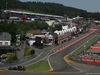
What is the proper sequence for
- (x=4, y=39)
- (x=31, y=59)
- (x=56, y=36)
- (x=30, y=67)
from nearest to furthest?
(x=30, y=67)
(x=31, y=59)
(x=4, y=39)
(x=56, y=36)

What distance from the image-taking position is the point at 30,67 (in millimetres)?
41188

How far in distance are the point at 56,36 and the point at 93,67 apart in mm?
38110

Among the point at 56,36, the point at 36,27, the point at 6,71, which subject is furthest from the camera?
the point at 36,27

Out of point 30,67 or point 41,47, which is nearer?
point 30,67

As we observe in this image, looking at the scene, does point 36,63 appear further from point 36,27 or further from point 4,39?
point 36,27

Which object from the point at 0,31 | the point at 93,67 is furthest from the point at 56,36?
the point at 93,67

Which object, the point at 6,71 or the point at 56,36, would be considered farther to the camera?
the point at 56,36

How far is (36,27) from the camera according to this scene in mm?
103250

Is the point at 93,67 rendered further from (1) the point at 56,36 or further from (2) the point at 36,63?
(1) the point at 56,36

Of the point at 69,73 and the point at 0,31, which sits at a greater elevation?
the point at 0,31

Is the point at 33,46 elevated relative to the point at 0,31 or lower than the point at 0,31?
lower

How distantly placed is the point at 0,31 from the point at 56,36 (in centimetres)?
2464

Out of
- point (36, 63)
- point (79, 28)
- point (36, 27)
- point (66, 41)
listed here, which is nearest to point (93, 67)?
point (36, 63)

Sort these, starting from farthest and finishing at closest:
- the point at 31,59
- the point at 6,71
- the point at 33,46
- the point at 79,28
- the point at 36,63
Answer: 1. the point at 79,28
2. the point at 33,46
3. the point at 31,59
4. the point at 36,63
5. the point at 6,71
